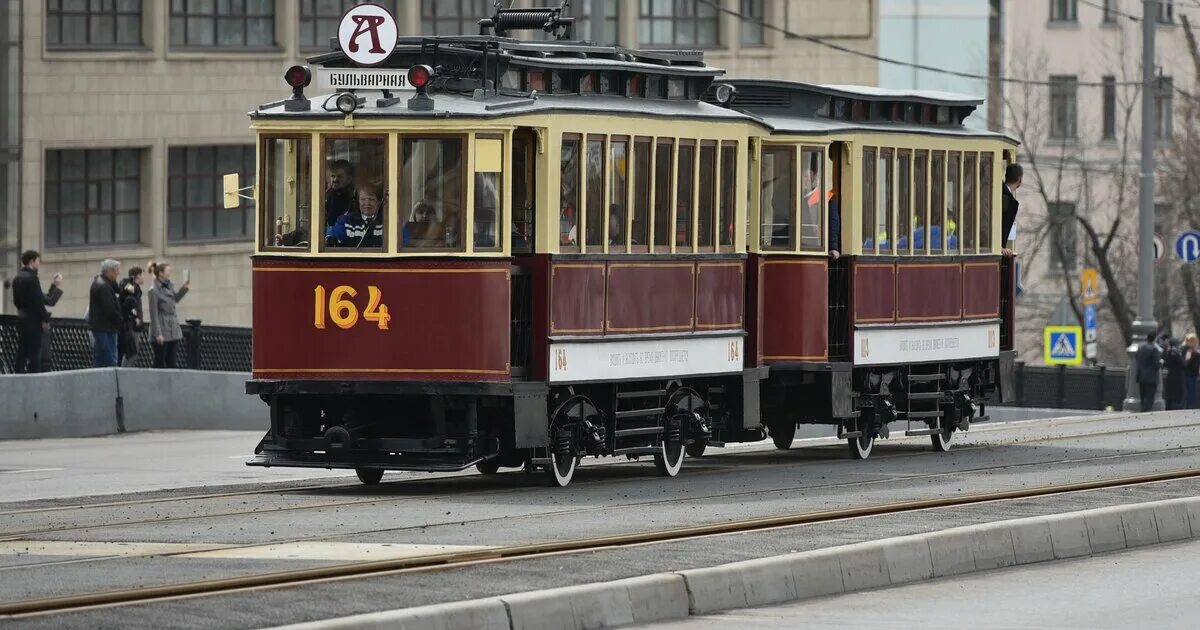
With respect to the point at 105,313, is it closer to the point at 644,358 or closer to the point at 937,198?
the point at 937,198

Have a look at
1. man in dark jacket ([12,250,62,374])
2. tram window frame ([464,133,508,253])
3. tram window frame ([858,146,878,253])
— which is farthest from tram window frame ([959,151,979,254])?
man in dark jacket ([12,250,62,374])

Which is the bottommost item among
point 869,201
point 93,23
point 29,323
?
point 29,323

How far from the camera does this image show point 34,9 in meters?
39.8

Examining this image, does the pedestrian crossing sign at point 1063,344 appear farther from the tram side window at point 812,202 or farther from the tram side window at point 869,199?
Answer: the tram side window at point 812,202

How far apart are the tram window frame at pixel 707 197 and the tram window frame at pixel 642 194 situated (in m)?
0.63

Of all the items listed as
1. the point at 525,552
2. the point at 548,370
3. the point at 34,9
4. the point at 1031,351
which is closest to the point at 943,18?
the point at 1031,351

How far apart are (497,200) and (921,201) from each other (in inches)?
251

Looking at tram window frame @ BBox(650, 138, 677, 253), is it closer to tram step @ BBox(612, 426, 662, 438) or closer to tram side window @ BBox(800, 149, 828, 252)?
tram step @ BBox(612, 426, 662, 438)

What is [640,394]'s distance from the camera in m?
19.1

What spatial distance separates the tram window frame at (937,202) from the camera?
23156 mm

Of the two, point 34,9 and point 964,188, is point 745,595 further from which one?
point 34,9

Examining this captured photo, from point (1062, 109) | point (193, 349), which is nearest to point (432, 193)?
point (193, 349)

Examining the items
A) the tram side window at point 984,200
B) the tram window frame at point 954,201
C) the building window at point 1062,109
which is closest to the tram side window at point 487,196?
the tram window frame at point 954,201

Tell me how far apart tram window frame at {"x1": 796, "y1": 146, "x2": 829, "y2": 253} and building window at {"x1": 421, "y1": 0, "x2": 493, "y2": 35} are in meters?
25.8
